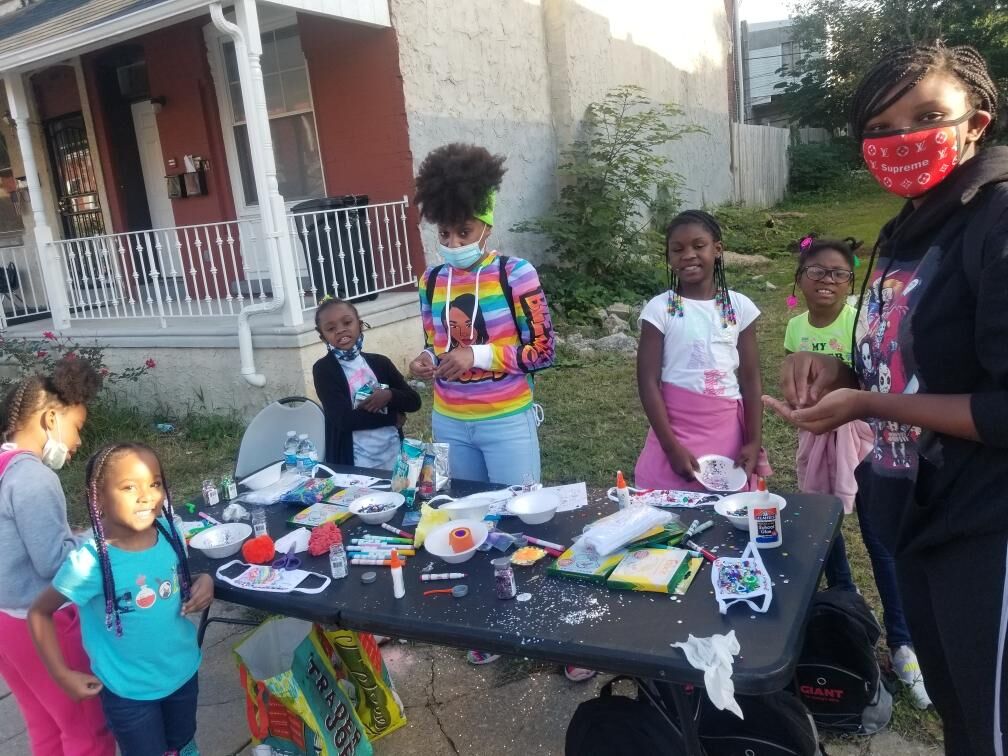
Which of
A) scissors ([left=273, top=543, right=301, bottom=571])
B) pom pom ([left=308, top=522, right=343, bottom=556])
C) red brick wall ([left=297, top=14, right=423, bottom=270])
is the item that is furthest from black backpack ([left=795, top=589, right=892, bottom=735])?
red brick wall ([left=297, top=14, right=423, bottom=270])

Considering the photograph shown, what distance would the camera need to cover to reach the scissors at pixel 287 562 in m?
2.40

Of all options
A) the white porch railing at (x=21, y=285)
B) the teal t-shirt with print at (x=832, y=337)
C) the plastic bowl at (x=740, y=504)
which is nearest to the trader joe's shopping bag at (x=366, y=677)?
the plastic bowl at (x=740, y=504)

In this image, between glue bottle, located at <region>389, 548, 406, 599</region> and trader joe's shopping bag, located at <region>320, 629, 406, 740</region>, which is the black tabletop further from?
trader joe's shopping bag, located at <region>320, 629, 406, 740</region>

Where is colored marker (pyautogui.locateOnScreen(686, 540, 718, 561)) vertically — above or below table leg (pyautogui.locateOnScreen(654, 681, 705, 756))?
above

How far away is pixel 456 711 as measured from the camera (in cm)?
289

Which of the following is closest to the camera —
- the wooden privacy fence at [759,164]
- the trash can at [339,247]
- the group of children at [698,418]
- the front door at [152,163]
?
the group of children at [698,418]

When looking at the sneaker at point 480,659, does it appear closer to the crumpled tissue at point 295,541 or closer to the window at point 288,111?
the crumpled tissue at point 295,541

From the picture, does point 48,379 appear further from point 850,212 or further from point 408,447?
point 850,212

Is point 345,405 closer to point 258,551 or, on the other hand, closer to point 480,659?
point 258,551

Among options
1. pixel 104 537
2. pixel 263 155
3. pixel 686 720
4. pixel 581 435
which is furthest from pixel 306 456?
pixel 263 155

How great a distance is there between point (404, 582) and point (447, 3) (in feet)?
24.2

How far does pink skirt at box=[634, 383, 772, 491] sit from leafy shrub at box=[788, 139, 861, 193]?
18.8m

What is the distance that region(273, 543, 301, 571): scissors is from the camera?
2404 millimetres

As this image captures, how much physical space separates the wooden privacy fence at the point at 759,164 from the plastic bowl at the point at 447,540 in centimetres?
1584
